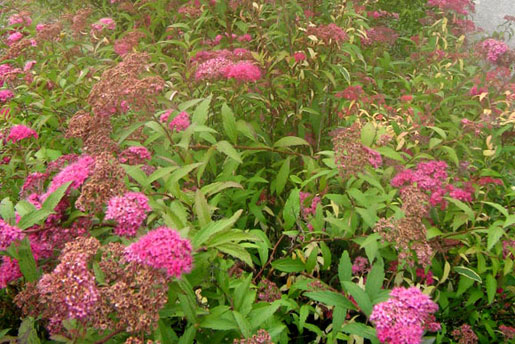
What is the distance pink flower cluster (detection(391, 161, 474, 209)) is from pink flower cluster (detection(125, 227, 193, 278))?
3.47 ft

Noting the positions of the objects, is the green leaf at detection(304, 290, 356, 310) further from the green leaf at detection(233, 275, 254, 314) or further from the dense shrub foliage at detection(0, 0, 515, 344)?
the green leaf at detection(233, 275, 254, 314)

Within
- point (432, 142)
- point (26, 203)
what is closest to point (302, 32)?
point (432, 142)

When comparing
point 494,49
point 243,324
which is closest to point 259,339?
point 243,324

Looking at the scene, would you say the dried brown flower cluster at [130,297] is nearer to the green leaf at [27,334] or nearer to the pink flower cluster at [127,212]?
the pink flower cluster at [127,212]

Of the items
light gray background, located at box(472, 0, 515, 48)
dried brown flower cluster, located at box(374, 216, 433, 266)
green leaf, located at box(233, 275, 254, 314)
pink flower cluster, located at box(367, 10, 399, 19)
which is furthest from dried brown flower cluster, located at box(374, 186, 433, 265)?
light gray background, located at box(472, 0, 515, 48)

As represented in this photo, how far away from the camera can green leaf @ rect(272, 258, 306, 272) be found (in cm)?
179

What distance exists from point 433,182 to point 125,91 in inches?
49.0

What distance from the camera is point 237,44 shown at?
115 inches

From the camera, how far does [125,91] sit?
1609 millimetres

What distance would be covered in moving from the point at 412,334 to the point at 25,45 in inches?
98.4

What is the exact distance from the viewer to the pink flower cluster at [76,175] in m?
1.33

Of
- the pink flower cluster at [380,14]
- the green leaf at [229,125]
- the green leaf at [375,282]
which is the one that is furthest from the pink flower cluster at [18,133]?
the pink flower cluster at [380,14]

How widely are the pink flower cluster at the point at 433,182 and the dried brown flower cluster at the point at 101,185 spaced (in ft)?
3.67

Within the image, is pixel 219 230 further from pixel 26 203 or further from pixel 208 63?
pixel 208 63
